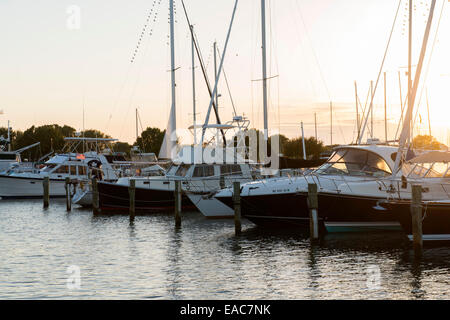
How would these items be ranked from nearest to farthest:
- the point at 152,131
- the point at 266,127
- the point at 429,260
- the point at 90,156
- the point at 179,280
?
the point at 179,280, the point at 429,260, the point at 266,127, the point at 90,156, the point at 152,131

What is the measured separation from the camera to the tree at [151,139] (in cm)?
10862

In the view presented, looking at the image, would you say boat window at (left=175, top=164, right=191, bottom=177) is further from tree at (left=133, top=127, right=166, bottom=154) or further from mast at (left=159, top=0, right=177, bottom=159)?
tree at (left=133, top=127, right=166, bottom=154)

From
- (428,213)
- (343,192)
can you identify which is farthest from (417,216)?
(343,192)

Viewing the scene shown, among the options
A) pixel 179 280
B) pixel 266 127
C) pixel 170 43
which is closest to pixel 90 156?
pixel 170 43

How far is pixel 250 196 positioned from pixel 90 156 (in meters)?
31.9

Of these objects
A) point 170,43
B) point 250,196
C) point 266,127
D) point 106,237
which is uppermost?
point 170,43

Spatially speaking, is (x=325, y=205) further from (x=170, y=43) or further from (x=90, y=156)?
(x=90, y=156)

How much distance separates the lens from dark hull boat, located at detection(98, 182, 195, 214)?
118 ft

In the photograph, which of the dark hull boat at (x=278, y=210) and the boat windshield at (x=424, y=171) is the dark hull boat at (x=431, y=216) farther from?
the dark hull boat at (x=278, y=210)

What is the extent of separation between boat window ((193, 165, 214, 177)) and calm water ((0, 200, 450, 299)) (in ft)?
23.8

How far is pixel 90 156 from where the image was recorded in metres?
54.2

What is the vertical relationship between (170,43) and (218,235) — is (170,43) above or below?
above
